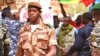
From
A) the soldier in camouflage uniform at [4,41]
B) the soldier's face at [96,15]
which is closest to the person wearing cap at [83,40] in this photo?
the soldier's face at [96,15]

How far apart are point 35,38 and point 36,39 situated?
27 mm

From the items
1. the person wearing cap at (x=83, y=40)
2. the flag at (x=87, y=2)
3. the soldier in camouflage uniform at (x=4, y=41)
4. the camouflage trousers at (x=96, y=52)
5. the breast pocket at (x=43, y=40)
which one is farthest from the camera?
the flag at (x=87, y=2)

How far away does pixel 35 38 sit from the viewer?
7.06m

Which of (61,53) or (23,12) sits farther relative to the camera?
(23,12)

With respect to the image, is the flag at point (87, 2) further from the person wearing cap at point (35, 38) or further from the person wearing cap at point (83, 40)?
the person wearing cap at point (35, 38)

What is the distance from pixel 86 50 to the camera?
8.56 m

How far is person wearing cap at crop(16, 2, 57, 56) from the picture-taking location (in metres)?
6.97

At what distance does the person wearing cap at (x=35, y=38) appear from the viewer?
6.97 m

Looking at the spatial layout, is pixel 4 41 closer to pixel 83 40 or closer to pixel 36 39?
pixel 36 39

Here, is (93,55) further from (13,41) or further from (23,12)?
(23,12)

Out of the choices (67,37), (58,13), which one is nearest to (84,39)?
(67,37)

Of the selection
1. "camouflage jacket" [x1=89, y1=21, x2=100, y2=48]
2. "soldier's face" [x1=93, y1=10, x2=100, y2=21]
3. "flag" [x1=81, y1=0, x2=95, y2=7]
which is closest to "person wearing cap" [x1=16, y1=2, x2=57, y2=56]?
"camouflage jacket" [x1=89, y1=21, x2=100, y2=48]

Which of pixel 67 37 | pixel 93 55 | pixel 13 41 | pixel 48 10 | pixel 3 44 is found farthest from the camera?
pixel 48 10

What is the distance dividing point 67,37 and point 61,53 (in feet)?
1.29
